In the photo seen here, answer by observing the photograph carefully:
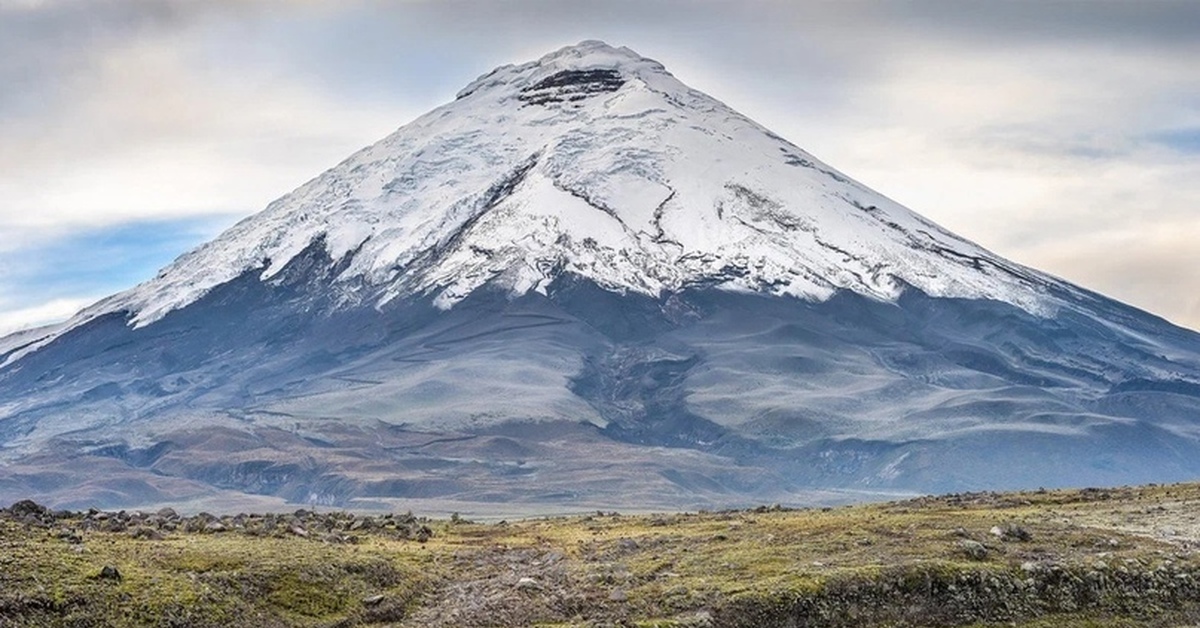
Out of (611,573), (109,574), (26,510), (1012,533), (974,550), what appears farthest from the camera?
(1012,533)

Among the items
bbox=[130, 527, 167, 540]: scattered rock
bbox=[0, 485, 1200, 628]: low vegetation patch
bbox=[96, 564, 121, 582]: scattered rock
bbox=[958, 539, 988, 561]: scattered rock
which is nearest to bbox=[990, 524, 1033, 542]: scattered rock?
bbox=[0, 485, 1200, 628]: low vegetation patch

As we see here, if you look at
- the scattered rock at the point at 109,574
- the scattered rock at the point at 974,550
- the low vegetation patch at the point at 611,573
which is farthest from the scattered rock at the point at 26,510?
the scattered rock at the point at 974,550

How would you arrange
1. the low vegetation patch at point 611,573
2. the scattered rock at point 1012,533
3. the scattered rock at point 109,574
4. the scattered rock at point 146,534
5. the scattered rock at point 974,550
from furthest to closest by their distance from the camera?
1. the scattered rock at point 1012,533
2. the scattered rock at point 974,550
3. the scattered rock at point 146,534
4. the low vegetation patch at point 611,573
5. the scattered rock at point 109,574

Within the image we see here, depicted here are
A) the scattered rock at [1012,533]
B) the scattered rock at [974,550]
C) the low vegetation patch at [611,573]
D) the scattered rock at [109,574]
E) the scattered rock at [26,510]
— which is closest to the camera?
the scattered rock at [109,574]

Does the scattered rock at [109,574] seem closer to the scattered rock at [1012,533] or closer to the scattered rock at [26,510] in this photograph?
the scattered rock at [26,510]

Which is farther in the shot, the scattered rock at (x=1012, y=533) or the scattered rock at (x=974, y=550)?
the scattered rock at (x=1012, y=533)

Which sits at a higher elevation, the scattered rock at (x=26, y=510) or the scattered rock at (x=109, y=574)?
the scattered rock at (x=26, y=510)

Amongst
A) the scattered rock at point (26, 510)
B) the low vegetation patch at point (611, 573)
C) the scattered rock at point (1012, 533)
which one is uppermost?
the scattered rock at point (26, 510)

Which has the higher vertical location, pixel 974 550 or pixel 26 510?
pixel 26 510

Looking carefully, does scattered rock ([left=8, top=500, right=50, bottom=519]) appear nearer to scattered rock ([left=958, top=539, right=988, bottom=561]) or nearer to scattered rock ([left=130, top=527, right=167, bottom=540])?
scattered rock ([left=130, top=527, right=167, bottom=540])

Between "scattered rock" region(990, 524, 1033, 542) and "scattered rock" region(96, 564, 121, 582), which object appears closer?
"scattered rock" region(96, 564, 121, 582)

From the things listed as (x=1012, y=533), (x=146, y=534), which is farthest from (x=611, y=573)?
(x=146, y=534)

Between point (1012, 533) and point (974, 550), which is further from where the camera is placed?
point (1012, 533)

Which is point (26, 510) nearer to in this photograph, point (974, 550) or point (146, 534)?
point (146, 534)
